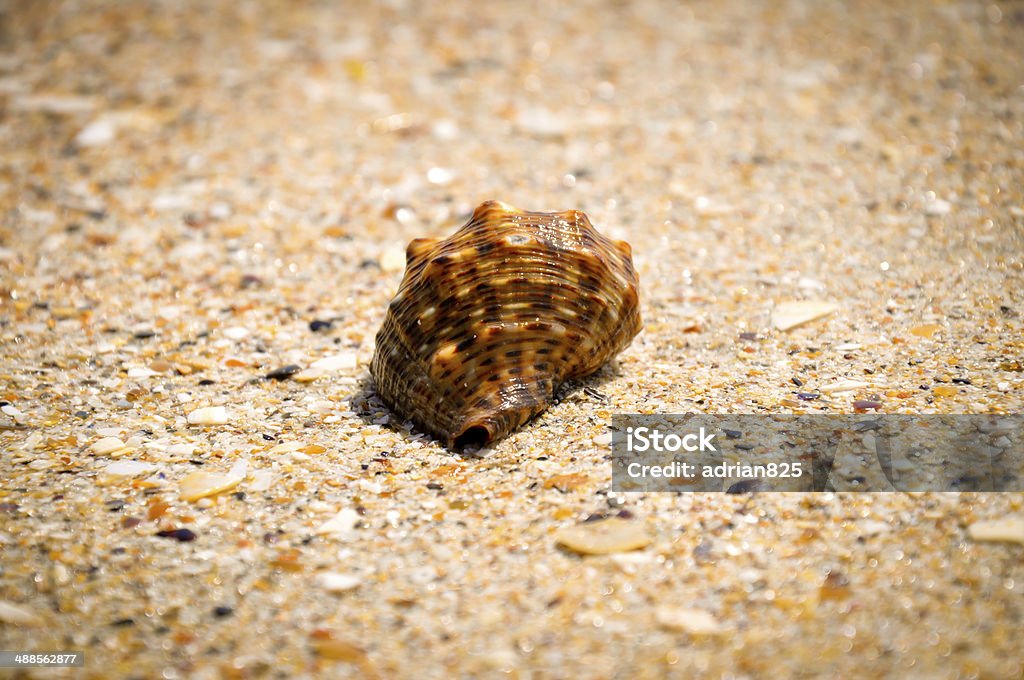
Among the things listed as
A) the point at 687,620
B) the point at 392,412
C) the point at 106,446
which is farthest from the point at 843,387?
the point at 106,446

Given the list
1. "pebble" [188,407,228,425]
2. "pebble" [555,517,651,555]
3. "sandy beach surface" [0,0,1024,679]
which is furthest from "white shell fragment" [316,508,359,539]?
"pebble" [188,407,228,425]

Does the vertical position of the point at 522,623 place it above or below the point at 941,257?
below

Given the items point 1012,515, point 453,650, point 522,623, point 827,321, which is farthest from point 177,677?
point 827,321

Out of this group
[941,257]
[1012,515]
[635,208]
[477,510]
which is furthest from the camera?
[635,208]

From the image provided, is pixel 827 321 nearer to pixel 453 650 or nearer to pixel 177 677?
pixel 453 650

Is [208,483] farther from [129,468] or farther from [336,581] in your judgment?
[336,581]

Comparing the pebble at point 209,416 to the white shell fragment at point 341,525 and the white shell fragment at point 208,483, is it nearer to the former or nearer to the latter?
the white shell fragment at point 208,483

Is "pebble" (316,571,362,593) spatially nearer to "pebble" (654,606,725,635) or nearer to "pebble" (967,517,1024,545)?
"pebble" (654,606,725,635)
